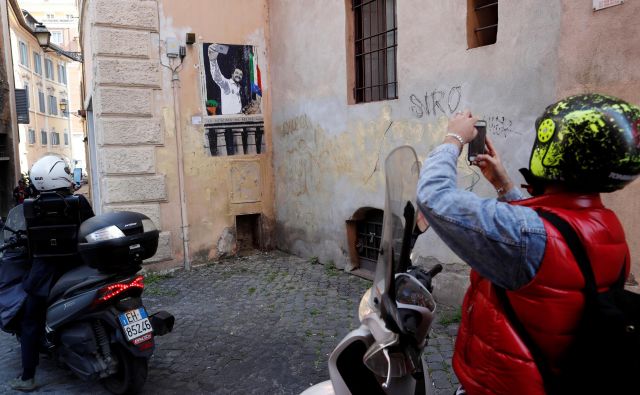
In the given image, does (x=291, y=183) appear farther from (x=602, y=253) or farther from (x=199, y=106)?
(x=602, y=253)

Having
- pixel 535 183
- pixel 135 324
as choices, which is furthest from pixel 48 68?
pixel 535 183

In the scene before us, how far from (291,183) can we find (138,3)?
336cm

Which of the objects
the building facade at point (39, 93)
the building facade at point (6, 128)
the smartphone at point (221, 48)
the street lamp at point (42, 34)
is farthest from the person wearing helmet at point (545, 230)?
the building facade at point (39, 93)

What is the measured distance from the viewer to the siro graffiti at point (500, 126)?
441cm

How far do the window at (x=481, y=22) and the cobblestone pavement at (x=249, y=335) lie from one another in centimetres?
265

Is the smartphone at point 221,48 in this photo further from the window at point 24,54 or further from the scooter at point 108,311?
the window at point 24,54

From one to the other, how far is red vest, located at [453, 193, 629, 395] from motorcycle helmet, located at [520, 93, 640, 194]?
73 mm

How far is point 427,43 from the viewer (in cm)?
525

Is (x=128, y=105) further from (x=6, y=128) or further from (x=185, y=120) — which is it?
(x=6, y=128)

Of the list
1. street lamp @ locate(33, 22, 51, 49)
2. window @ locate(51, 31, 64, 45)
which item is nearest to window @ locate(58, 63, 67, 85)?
window @ locate(51, 31, 64, 45)

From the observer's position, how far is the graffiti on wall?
7707mm

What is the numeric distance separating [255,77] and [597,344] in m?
7.43

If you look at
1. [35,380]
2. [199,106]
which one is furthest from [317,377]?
[199,106]

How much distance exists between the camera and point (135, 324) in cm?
348
